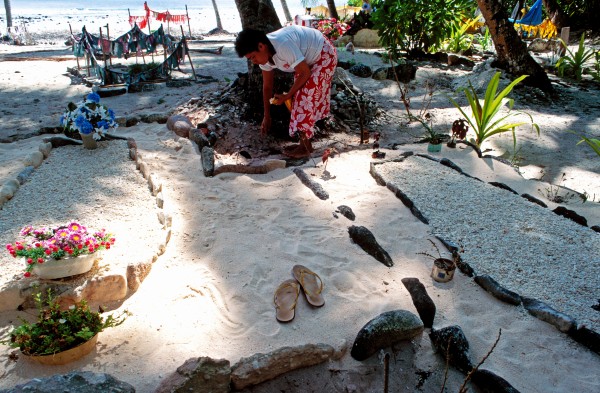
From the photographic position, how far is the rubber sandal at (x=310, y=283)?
2371 mm

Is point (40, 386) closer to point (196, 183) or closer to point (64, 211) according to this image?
point (64, 211)

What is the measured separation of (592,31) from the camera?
42.7 ft

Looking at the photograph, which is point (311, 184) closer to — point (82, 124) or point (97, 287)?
point (97, 287)

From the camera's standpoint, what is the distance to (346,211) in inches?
128

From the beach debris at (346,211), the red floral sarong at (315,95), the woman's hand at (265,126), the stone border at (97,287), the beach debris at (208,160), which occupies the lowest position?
the stone border at (97,287)

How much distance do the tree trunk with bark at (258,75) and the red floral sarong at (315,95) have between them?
29.3 inches

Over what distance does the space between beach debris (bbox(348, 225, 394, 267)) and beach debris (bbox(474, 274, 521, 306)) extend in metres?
0.54

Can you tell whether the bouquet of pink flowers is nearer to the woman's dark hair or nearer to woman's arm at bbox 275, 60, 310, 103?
woman's arm at bbox 275, 60, 310, 103

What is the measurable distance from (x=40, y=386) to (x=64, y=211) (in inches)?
75.7

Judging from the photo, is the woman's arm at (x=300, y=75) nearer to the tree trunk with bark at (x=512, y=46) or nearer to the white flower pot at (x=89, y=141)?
the white flower pot at (x=89, y=141)

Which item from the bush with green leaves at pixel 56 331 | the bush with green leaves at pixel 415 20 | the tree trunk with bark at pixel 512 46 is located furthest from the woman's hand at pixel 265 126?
the bush with green leaves at pixel 415 20

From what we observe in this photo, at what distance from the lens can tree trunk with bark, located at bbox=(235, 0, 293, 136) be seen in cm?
510

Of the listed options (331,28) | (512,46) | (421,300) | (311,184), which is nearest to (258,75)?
(311,184)

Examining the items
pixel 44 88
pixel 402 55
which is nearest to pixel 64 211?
pixel 44 88
